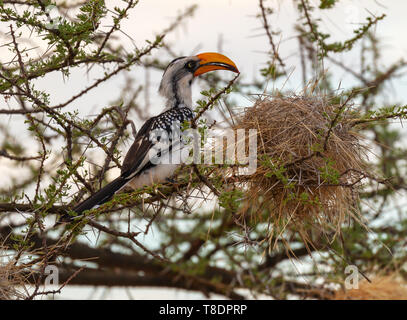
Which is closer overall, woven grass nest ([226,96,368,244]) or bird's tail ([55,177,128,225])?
bird's tail ([55,177,128,225])

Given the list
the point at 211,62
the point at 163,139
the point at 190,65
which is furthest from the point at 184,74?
the point at 163,139

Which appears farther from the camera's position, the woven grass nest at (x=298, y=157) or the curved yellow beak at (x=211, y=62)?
the curved yellow beak at (x=211, y=62)

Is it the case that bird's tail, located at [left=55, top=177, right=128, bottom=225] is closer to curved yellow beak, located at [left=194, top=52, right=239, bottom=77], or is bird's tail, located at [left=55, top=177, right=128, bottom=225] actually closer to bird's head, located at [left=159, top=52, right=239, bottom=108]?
bird's head, located at [left=159, top=52, right=239, bottom=108]

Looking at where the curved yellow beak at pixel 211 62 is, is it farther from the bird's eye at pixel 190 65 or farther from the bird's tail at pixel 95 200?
the bird's tail at pixel 95 200

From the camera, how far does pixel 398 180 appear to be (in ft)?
17.3

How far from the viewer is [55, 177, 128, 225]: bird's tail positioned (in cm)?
279

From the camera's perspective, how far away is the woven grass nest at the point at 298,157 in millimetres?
2943

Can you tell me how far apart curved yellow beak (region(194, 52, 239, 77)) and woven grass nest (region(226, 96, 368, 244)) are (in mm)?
663

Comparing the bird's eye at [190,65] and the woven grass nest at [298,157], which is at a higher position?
the bird's eye at [190,65]

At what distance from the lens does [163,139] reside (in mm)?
3535

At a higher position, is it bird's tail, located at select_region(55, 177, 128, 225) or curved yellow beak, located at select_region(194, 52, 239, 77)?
curved yellow beak, located at select_region(194, 52, 239, 77)

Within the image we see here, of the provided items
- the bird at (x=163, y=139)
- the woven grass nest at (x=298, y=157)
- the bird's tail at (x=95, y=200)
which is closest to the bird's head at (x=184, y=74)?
the bird at (x=163, y=139)

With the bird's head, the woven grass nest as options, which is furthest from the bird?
the woven grass nest
